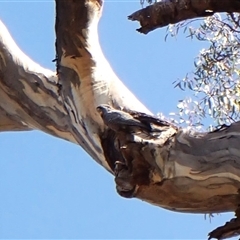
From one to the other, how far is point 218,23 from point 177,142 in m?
2.27

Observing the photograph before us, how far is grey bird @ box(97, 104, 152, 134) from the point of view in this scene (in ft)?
3.93

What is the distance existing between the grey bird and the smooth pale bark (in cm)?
2

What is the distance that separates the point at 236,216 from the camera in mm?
1114

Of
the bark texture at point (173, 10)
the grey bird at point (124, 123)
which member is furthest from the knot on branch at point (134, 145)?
the bark texture at point (173, 10)

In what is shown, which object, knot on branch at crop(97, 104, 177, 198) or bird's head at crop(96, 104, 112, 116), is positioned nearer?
knot on branch at crop(97, 104, 177, 198)

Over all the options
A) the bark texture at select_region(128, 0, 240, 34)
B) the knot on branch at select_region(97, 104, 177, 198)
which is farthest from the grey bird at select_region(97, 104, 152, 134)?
the bark texture at select_region(128, 0, 240, 34)

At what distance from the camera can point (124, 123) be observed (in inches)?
47.4

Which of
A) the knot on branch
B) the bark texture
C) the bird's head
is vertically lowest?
the knot on branch

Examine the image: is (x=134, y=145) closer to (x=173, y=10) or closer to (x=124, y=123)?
(x=124, y=123)

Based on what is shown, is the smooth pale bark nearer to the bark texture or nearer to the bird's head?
the bird's head

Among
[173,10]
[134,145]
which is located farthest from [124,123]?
[173,10]

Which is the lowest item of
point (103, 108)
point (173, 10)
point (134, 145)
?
point (134, 145)

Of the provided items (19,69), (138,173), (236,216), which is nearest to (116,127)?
(138,173)

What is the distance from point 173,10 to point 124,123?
247 mm
